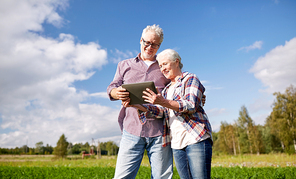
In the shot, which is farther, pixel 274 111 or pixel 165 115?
pixel 274 111

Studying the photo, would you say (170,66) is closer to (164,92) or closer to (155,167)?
(164,92)

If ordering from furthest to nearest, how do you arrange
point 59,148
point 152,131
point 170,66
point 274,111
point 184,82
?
point 274,111 < point 59,148 < point 152,131 < point 170,66 < point 184,82

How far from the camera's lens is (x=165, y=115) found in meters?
2.42

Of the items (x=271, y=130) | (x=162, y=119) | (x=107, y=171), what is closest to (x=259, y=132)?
(x=271, y=130)

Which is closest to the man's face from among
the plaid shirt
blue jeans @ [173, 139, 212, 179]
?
the plaid shirt

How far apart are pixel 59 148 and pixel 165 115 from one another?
24461 mm

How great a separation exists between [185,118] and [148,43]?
1143mm

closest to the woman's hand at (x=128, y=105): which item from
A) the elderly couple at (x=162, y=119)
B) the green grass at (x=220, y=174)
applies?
the elderly couple at (x=162, y=119)

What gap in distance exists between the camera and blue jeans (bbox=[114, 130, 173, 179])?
7.94ft

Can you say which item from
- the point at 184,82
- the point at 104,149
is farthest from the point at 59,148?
the point at 184,82

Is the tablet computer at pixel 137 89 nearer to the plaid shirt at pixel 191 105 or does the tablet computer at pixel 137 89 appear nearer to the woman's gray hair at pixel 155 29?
the plaid shirt at pixel 191 105

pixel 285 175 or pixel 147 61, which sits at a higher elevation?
pixel 147 61

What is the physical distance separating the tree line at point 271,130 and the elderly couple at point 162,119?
19579 mm

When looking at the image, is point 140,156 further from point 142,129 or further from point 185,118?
point 185,118
